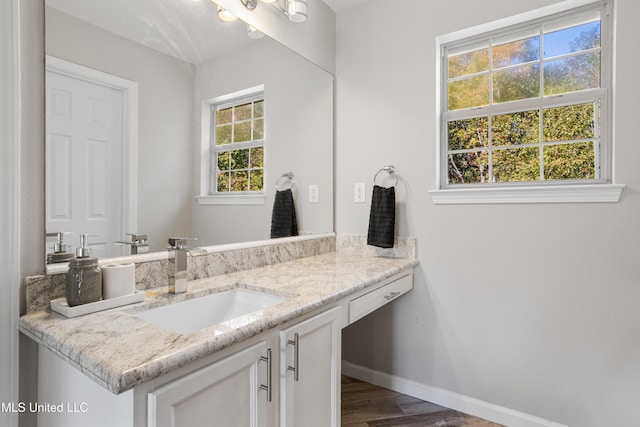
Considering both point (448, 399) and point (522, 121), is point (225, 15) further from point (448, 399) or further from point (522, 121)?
point (448, 399)

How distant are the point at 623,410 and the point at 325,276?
1.47 meters

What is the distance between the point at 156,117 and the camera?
1.39 metres

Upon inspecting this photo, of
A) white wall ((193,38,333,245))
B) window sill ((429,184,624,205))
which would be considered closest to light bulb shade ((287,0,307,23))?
white wall ((193,38,333,245))

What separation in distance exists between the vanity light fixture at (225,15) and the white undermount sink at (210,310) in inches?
49.2

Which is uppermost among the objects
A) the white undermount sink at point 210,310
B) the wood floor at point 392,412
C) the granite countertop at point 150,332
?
the granite countertop at point 150,332

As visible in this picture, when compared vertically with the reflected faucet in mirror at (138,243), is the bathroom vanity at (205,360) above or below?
below

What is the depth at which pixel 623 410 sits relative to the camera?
156cm

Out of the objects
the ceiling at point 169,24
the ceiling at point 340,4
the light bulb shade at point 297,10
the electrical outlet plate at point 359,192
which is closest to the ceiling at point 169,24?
the ceiling at point 169,24

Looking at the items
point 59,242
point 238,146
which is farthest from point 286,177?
point 59,242

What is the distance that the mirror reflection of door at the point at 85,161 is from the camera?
3.53ft

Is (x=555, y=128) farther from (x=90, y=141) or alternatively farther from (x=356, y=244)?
(x=90, y=141)

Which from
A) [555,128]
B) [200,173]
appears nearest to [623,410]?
[555,128]

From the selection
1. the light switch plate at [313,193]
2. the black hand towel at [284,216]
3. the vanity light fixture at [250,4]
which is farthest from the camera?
the light switch plate at [313,193]

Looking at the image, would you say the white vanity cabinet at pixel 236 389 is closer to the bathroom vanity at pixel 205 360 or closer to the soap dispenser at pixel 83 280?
the bathroom vanity at pixel 205 360
